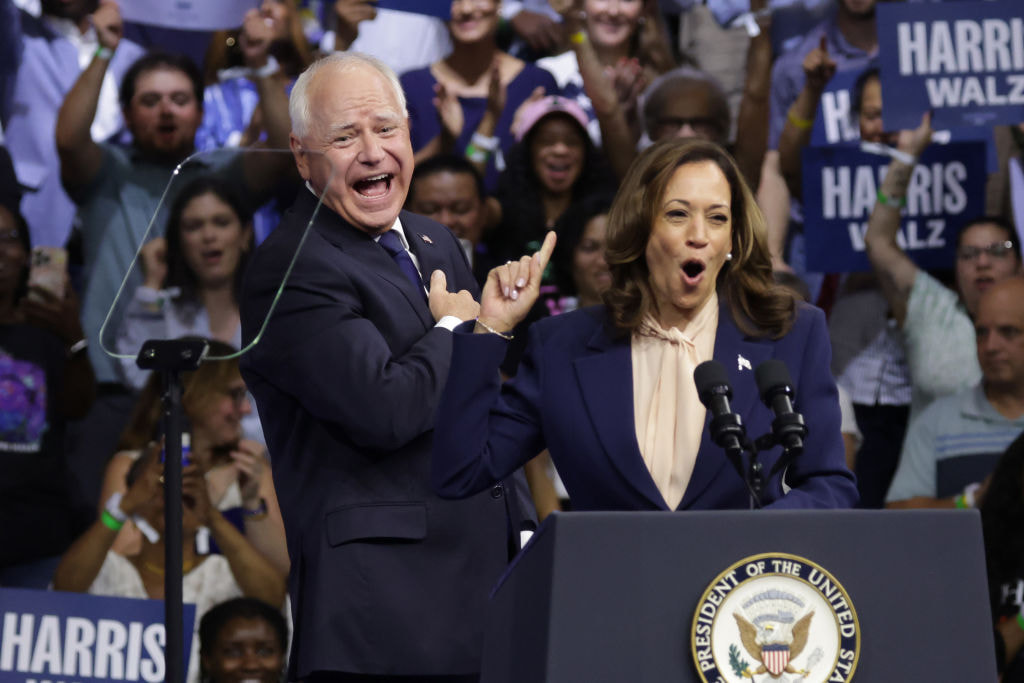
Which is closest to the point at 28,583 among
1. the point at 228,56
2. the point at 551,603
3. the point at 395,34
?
the point at 228,56

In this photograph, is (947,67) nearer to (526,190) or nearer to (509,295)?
(526,190)

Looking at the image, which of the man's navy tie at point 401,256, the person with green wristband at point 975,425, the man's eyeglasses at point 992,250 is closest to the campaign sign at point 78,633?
the man's navy tie at point 401,256

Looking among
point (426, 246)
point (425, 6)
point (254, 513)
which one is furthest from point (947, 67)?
point (426, 246)

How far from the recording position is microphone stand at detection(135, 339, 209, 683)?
214 centimetres

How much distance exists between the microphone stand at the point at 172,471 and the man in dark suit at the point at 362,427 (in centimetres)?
22

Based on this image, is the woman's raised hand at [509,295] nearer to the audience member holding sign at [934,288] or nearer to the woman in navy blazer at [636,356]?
the woman in navy blazer at [636,356]

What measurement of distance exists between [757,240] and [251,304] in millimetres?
855

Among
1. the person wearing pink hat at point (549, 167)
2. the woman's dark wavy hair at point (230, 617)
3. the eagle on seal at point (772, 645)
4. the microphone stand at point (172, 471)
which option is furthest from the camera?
the person wearing pink hat at point (549, 167)

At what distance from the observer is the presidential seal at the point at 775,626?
1655 mm

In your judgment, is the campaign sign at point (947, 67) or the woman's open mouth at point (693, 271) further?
the campaign sign at point (947, 67)

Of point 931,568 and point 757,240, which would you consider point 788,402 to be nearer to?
point 931,568

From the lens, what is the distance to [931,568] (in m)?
1.73

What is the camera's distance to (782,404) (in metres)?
1.88

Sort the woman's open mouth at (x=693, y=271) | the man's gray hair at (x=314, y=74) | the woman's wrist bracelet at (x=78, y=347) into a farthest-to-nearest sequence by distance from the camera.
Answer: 1. the woman's wrist bracelet at (x=78, y=347)
2. the man's gray hair at (x=314, y=74)
3. the woman's open mouth at (x=693, y=271)
